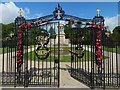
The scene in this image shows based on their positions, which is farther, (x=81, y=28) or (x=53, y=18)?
(x=81, y=28)

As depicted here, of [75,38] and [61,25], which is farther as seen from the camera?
[75,38]

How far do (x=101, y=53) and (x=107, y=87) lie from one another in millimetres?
1136

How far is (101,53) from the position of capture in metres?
7.87

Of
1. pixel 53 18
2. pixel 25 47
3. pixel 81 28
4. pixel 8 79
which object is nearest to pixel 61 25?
pixel 53 18

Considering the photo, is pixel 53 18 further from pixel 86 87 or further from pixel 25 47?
pixel 86 87

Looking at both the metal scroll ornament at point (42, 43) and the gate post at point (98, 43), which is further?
the metal scroll ornament at point (42, 43)

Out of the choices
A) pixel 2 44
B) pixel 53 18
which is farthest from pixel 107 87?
pixel 2 44

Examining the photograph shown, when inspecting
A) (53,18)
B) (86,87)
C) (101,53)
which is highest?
(53,18)

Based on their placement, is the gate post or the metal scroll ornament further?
the metal scroll ornament

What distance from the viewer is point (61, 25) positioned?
7.78m

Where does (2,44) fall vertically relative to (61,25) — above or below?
below

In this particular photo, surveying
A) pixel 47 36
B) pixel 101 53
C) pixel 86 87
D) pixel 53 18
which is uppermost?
pixel 53 18

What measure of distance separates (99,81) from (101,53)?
918 millimetres

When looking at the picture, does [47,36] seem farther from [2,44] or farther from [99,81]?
[99,81]
